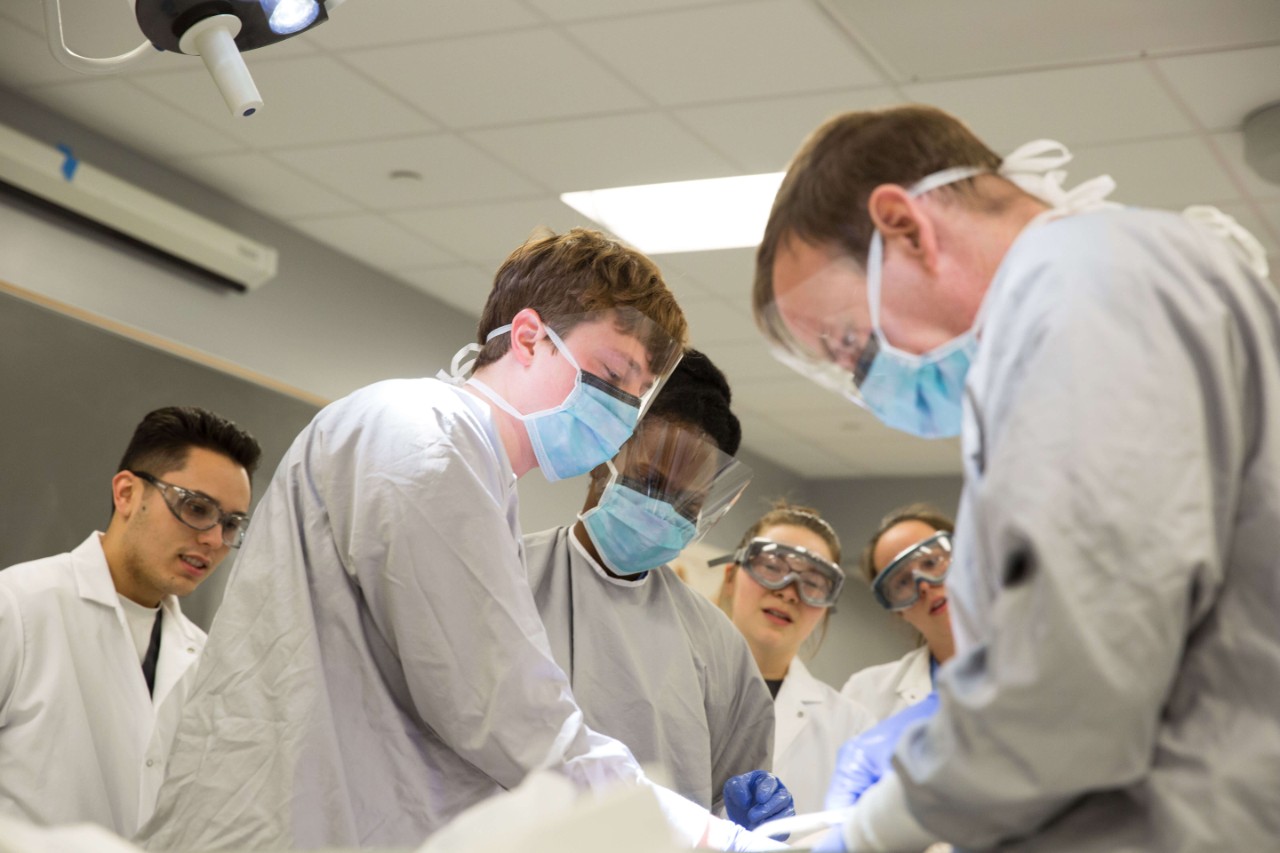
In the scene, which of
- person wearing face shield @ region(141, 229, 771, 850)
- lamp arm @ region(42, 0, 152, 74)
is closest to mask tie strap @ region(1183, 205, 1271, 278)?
person wearing face shield @ region(141, 229, 771, 850)

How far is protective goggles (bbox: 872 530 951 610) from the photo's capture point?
3463 mm

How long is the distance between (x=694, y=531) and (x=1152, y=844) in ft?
4.81

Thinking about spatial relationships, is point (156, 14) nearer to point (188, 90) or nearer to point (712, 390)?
point (712, 390)

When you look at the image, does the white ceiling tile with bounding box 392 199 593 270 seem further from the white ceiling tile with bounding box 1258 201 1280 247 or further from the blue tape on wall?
the white ceiling tile with bounding box 1258 201 1280 247

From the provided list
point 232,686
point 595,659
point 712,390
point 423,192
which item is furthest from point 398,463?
point 423,192

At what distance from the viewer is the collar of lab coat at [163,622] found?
3.02m

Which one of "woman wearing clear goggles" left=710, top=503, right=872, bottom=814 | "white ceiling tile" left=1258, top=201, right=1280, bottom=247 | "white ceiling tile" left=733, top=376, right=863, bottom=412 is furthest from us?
"white ceiling tile" left=733, top=376, right=863, bottom=412

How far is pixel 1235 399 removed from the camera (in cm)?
90

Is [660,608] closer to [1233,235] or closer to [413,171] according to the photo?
[1233,235]

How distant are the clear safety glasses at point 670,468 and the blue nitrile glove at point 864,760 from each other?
39.8 inches

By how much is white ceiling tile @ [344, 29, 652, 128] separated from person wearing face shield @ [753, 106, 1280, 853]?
9.05 ft

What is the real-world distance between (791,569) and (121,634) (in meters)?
1.61

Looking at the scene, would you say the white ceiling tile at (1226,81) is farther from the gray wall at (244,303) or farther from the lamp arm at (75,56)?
the lamp arm at (75,56)

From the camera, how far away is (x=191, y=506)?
10.3 ft
